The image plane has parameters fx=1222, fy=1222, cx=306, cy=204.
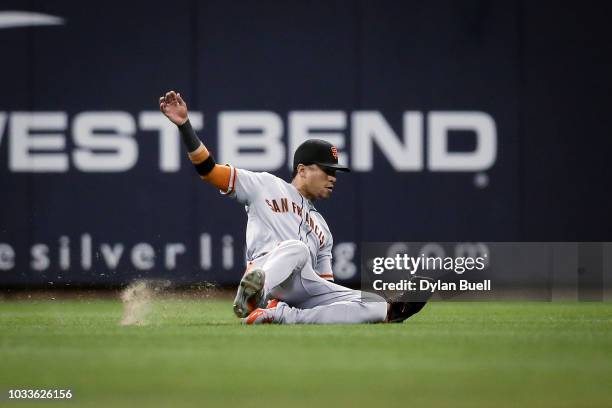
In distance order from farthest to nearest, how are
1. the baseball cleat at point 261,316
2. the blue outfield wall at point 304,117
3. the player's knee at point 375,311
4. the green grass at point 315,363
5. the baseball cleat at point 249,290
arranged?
the blue outfield wall at point 304,117, the player's knee at point 375,311, the baseball cleat at point 261,316, the baseball cleat at point 249,290, the green grass at point 315,363

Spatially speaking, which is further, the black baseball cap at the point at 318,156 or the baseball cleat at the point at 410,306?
the black baseball cap at the point at 318,156

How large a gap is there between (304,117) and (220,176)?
4.12 metres

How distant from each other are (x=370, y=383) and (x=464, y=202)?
20.8ft

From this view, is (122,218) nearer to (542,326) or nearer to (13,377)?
(542,326)

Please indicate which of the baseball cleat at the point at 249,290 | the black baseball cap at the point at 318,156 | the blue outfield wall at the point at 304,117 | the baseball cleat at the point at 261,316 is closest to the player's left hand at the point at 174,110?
the black baseball cap at the point at 318,156

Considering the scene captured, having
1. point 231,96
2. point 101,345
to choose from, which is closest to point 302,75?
point 231,96

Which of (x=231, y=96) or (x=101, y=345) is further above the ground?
(x=231, y=96)

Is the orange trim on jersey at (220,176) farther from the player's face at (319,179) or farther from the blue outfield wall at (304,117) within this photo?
the blue outfield wall at (304,117)

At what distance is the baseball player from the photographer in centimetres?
552

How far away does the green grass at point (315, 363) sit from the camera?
3322 millimetres

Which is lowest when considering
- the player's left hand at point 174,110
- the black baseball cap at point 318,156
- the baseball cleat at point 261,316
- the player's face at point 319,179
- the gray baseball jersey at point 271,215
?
the baseball cleat at point 261,316

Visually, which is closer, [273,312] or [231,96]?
[273,312]

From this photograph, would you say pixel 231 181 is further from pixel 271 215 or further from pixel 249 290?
pixel 249 290

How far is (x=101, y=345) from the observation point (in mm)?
4617
